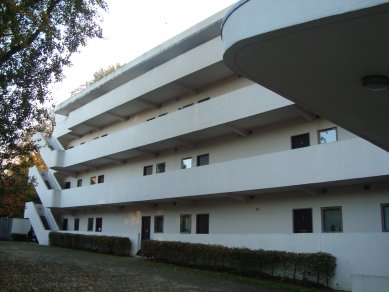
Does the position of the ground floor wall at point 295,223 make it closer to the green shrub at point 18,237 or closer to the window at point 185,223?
the window at point 185,223

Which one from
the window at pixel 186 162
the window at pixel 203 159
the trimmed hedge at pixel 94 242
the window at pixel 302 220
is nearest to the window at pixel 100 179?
the trimmed hedge at pixel 94 242

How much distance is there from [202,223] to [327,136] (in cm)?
893

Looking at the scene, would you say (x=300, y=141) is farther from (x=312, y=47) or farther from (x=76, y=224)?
(x=76, y=224)

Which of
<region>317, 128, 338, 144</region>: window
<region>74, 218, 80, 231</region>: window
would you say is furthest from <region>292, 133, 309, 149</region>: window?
<region>74, 218, 80, 231</region>: window

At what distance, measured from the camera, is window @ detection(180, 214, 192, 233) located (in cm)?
2423

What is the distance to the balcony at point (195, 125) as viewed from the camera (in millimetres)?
19062

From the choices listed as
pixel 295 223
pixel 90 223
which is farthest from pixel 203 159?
pixel 90 223

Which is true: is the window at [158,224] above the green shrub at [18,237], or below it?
above

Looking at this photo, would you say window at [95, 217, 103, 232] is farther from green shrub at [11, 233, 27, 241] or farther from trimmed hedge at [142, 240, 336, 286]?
trimmed hedge at [142, 240, 336, 286]

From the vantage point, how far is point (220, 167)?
2073 centimetres

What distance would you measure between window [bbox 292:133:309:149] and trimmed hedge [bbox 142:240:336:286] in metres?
4.86

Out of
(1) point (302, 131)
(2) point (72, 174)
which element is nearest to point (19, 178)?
(1) point (302, 131)

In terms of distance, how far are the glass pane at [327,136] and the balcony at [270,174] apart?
130 cm

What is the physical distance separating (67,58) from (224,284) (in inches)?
414
